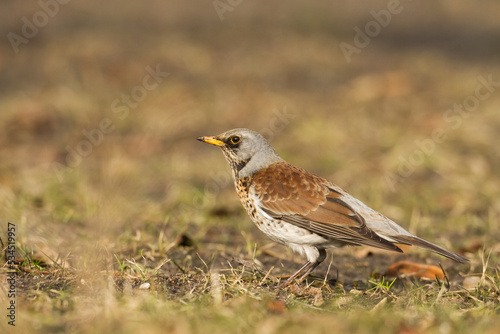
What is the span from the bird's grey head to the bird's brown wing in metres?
0.10

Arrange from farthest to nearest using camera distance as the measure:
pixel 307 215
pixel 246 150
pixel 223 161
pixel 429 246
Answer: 1. pixel 223 161
2. pixel 246 150
3. pixel 307 215
4. pixel 429 246

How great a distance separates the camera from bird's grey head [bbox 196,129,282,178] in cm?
541

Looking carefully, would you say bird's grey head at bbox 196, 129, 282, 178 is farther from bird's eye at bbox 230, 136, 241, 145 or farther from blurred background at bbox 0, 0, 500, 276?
blurred background at bbox 0, 0, 500, 276

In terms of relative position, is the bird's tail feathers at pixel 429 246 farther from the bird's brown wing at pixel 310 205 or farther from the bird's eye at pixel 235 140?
the bird's eye at pixel 235 140

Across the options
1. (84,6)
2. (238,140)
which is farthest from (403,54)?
(238,140)

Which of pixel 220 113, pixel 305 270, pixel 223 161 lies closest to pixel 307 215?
pixel 305 270

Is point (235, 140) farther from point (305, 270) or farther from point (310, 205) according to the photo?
point (305, 270)

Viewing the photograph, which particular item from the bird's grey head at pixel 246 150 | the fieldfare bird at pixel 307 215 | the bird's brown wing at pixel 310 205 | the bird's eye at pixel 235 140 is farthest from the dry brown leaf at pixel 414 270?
the bird's eye at pixel 235 140

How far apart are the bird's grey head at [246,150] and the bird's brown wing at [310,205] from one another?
0.10 meters

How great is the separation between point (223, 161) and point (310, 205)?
4.39 metres

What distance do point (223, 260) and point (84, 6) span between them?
13188mm

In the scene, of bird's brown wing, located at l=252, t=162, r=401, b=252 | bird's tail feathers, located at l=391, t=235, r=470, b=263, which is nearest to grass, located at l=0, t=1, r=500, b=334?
bird's tail feathers, located at l=391, t=235, r=470, b=263

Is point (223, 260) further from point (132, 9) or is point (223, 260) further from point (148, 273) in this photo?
point (132, 9)

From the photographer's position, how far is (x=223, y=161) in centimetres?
930
